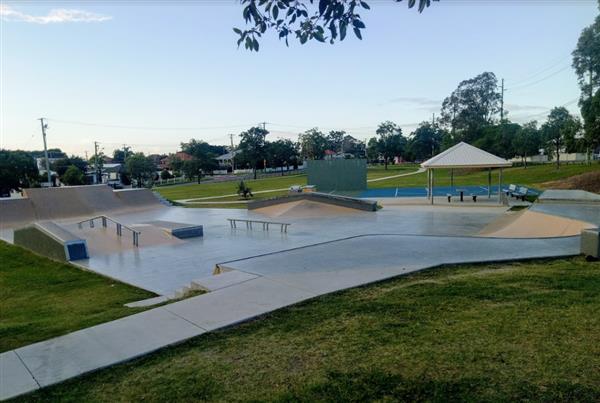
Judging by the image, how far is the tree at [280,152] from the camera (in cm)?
7362

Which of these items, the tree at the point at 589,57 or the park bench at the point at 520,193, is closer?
the park bench at the point at 520,193

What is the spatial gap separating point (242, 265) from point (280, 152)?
69.5 m

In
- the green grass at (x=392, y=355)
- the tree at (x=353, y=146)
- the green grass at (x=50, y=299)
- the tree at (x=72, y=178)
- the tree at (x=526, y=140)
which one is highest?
the tree at (x=353, y=146)

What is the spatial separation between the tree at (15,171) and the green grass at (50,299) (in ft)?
131

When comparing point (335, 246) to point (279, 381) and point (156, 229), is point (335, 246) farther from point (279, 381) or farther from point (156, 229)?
point (156, 229)

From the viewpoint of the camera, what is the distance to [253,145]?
69688 millimetres

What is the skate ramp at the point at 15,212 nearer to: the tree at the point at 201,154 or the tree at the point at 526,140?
the tree at the point at 201,154

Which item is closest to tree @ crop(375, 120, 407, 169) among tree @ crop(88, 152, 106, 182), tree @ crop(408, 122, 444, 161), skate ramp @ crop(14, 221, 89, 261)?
tree @ crop(408, 122, 444, 161)

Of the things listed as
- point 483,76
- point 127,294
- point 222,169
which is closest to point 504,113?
point 483,76

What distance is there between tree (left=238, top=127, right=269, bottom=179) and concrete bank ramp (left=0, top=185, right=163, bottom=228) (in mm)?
42949

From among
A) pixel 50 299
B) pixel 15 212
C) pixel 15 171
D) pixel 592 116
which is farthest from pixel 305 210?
pixel 15 171

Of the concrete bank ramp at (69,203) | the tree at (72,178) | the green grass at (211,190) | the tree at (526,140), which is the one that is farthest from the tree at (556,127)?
the tree at (72,178)

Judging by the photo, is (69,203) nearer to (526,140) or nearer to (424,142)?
(526,140)

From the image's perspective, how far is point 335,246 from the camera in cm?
902
